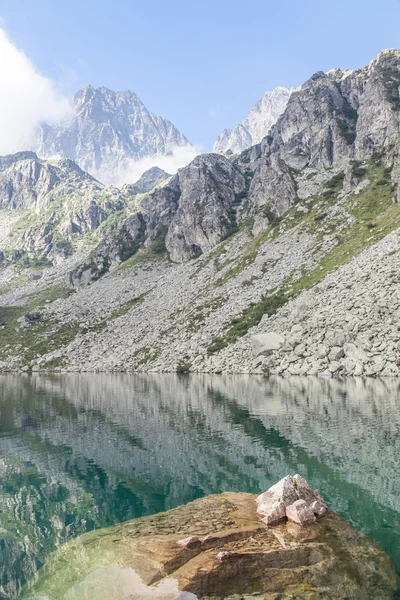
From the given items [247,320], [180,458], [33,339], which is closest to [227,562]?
[180,458]

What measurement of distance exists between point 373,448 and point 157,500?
16733 millimetres

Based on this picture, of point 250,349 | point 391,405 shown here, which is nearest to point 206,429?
point 391,405

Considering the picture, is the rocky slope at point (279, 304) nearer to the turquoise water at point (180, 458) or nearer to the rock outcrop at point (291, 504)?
the turquoise water at point (180, 458)

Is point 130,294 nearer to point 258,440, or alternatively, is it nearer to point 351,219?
point 351,219

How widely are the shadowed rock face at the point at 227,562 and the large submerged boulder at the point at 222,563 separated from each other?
0.11 ft

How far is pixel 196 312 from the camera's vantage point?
138 meters

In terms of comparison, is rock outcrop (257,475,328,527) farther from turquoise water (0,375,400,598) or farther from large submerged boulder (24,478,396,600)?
turquoise water (0,375,400,598)

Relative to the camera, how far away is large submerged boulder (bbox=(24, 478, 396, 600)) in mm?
11992

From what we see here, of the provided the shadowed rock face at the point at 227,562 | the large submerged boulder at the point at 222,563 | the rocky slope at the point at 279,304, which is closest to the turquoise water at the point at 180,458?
the large submerged boulder at the point at 222,563

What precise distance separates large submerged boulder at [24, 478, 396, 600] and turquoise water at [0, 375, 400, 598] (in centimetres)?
129

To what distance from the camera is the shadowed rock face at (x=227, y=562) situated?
1213 centimetres

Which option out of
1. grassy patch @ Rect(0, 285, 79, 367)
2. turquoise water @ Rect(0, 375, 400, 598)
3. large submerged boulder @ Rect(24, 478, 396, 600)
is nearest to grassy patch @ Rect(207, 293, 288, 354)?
turquoise water @ Rect(0, 375, 400, 598)

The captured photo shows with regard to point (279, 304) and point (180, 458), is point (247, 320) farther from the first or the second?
point (180, 458)

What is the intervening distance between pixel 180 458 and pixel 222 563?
684 inches
